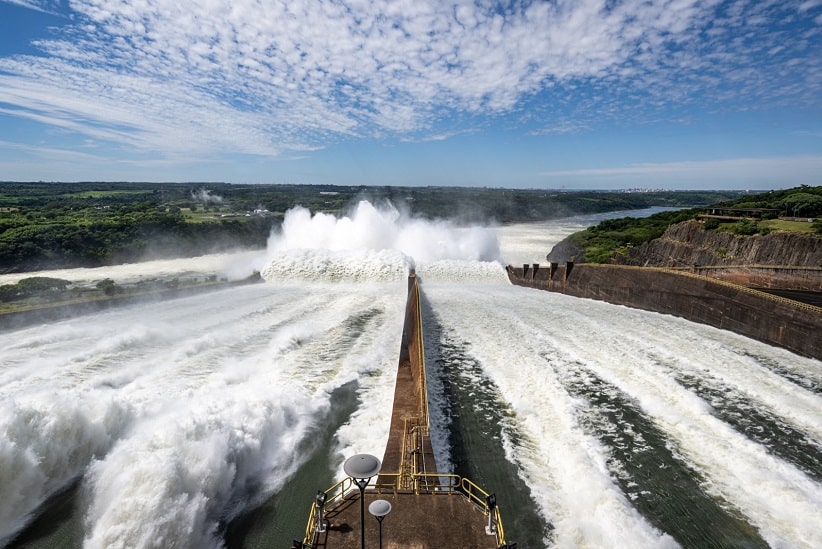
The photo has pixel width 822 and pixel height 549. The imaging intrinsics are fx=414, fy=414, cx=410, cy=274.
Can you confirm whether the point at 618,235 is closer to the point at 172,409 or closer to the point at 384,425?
the point at 384,425

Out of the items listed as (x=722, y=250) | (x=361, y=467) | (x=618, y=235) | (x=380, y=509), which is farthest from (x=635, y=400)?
(x=618, y=235)

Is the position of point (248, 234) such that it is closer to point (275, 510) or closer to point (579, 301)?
point (579, 301)

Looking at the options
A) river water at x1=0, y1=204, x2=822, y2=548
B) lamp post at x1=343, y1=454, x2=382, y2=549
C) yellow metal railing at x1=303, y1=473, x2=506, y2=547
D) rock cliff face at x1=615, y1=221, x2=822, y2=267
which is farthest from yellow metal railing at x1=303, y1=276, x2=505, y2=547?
rock cliff face at x1=615, y1=221, x2=822, y2=267

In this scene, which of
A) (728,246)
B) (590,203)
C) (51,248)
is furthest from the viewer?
(590,203)

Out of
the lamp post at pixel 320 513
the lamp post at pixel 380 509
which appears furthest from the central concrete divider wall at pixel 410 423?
the lamp post at pixel 380 509

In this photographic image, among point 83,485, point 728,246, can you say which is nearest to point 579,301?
point 728,246

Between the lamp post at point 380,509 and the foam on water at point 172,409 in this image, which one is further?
the foam on water at point 172,409

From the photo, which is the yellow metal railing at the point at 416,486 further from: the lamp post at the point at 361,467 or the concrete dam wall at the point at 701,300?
the concrete dam wall at the point at 701,300
